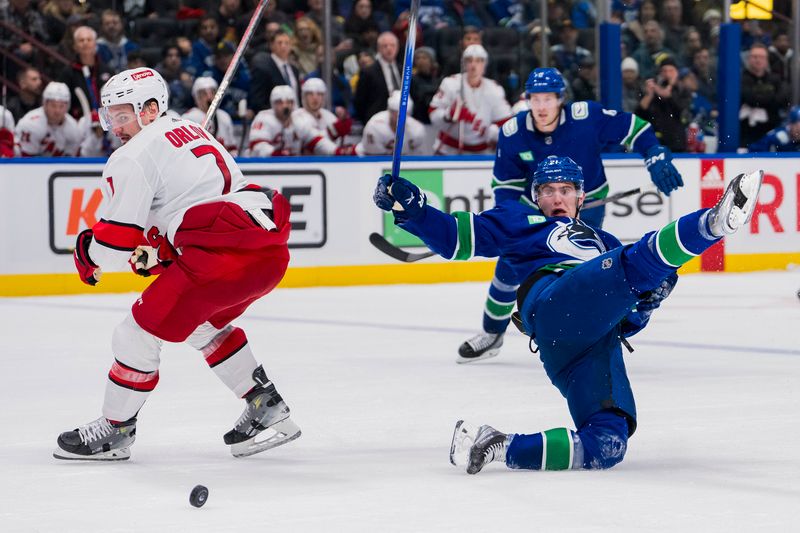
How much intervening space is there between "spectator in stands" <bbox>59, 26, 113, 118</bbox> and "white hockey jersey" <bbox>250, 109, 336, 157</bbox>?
1.04 m

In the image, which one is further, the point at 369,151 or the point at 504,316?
the point at 369,151

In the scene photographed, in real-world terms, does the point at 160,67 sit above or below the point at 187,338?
above

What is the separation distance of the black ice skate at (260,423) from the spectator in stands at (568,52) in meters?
6.30

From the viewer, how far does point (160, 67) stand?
30.3 feet

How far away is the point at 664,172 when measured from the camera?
5.23 m

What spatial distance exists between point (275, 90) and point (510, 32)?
67.8 inches

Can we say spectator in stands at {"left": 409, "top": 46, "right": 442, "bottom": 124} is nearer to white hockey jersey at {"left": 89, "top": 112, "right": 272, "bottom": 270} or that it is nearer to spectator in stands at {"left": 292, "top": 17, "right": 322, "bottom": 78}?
spectator in stands at {"left": 292, "top": 17, "right": 322, "bottom": 78}

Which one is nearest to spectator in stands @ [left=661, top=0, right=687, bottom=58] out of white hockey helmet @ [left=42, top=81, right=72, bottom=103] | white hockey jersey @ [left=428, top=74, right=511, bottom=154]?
white hockey jersey @ [left=428, top=74, right=511, bottom=154]

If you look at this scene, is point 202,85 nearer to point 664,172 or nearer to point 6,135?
point 6,135

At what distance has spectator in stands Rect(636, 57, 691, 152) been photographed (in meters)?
9.87

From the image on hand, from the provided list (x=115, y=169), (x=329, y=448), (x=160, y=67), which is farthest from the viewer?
(x=160, y=67)

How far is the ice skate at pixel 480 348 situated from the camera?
5.65m

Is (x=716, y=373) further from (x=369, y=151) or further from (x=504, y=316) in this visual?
(x=369, y=151)

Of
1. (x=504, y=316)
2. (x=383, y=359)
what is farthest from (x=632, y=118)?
(x=383, y=359)
